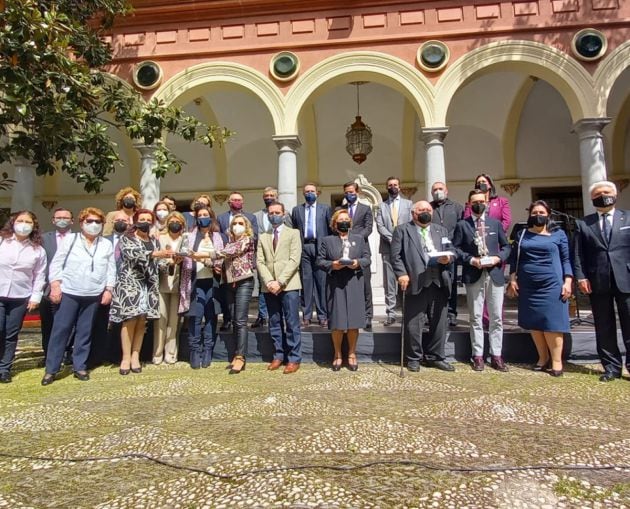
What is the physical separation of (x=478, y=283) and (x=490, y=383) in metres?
1.04

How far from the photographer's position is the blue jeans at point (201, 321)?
4625 mm

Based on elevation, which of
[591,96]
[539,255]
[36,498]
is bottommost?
[36,498]

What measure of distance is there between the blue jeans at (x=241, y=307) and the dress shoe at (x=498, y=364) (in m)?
2.63

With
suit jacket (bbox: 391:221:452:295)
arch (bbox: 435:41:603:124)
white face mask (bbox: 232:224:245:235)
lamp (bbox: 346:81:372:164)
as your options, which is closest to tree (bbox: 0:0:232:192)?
white face mask (bbox: 232:224:245:235)

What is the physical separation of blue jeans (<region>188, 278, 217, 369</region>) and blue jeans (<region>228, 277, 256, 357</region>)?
1.28 ft

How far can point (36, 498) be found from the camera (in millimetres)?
1948

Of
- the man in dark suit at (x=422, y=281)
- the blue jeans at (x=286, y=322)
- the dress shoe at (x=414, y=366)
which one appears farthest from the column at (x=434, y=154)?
the blue jeans at (x=286, y=322)

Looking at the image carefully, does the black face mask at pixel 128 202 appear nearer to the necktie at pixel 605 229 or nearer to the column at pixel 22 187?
the column at pixel 22 187

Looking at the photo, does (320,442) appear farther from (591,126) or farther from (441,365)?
(591,126)

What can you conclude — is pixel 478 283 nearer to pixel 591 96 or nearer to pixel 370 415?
pixel 370 415

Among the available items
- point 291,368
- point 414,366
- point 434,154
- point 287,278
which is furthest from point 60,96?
point 434,154

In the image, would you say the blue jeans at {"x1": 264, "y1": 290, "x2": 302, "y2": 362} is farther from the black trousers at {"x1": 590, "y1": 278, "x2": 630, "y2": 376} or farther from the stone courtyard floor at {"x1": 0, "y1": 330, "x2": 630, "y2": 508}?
the black trousers at {"x1": 590, "y1": 278, "x2": 630, "y2": 376}

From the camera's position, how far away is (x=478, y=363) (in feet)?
14.0

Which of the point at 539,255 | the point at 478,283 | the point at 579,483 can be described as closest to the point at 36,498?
the point at 579,483
